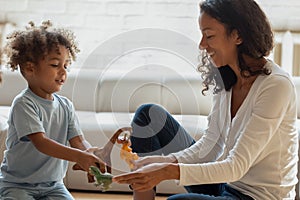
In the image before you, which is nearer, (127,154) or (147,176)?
(147,176)

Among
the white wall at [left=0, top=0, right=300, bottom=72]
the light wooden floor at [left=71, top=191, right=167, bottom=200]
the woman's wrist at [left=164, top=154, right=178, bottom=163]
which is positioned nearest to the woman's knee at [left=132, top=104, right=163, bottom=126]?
the woman's wrist at [left=164, top=154, right=178, bottom=163]

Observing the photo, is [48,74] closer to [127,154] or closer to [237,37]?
[127,154]

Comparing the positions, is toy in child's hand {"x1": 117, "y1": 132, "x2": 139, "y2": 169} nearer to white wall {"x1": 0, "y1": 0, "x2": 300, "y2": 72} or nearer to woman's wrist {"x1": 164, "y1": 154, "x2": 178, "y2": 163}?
woman's wrist {"x1": 164, "y1": 154, "x2": 178, "y2": 163}

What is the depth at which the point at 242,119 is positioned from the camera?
1536 mm

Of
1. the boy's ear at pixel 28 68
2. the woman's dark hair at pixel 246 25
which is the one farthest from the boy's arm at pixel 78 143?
the woman's dark hair at pixel 246 25

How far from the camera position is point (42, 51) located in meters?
1.64

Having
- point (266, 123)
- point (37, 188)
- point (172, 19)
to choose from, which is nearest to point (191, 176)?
point (266, 123)

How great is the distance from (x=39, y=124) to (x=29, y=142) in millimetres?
74

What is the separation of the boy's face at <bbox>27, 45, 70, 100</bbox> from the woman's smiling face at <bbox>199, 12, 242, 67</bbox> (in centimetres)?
41

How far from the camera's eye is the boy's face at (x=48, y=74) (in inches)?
64.5

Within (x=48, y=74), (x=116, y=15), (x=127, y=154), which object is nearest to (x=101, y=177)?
(x=127, y=154)

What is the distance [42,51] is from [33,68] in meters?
0.06

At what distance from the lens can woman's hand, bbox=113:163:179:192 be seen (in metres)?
1.38

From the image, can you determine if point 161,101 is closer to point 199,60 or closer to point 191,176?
point 199,60
